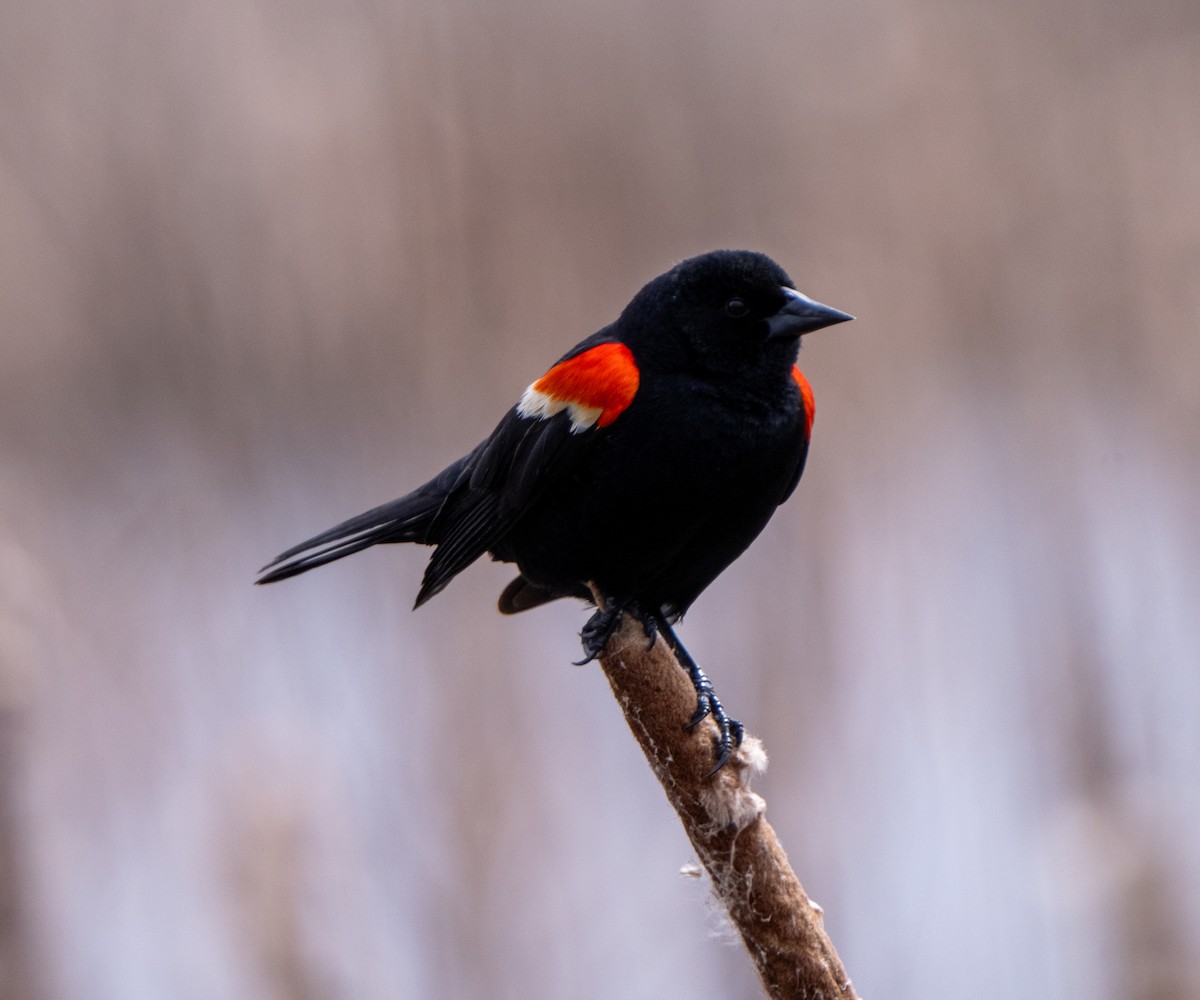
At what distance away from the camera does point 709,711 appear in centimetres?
169

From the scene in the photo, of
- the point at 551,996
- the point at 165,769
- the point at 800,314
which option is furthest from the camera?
the point at 165,769

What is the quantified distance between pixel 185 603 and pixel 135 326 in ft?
2.39

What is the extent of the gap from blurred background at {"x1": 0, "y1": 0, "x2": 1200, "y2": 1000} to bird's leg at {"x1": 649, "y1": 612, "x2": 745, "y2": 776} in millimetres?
961

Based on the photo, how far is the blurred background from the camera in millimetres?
2893

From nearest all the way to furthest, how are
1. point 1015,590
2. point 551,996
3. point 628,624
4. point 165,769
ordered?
point 628,624 < point 551,996 < point 165,769 < point 1015,590

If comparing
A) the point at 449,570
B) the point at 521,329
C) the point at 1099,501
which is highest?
the point at 521,329

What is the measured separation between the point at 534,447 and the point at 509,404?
1.15 m

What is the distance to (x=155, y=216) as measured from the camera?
10.0 ft

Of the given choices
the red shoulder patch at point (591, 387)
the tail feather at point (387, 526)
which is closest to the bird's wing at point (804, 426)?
the red shoulder patch at point (591, 387)

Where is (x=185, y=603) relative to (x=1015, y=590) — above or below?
above

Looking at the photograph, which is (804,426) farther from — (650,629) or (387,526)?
(387,526)

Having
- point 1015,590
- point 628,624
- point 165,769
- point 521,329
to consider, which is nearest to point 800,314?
point 628,624

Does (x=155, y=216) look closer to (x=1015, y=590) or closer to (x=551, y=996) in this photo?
(x=551, y=996)

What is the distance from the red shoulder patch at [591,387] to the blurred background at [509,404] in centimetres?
111
